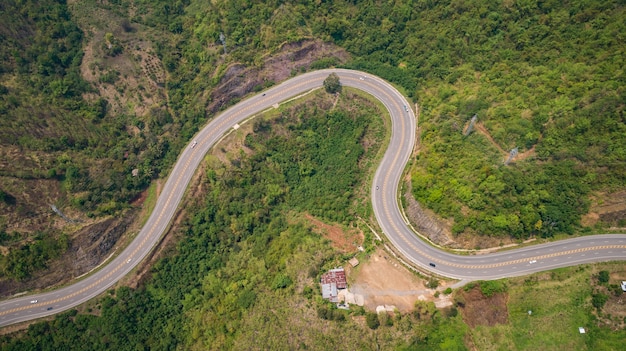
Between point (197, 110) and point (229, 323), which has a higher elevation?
point (197, 110)

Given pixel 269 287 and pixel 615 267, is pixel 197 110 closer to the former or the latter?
pixel 269 287

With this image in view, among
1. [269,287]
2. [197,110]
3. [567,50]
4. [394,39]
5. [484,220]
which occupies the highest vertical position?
[394,39]

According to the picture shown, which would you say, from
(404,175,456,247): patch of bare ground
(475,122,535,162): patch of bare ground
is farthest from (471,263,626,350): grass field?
(475,122,535,162): patch of bare ground

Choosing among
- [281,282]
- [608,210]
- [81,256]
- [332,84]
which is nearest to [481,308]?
[608,210]

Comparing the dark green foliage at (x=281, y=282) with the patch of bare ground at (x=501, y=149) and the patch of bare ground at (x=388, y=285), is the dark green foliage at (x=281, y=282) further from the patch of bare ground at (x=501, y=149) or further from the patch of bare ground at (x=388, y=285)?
the patch of bare ground at (x=501, y=149)

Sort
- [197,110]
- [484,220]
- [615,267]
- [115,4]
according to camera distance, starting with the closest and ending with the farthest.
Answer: [615,267] < [484,220] < [197,110] < [115,4]

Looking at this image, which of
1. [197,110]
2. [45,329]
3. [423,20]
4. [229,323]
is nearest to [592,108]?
[423,20]

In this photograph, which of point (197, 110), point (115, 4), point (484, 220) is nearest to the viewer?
point (484, 220)

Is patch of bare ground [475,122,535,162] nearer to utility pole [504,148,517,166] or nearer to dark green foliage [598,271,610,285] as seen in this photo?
utility pole [504,148,517,166]
